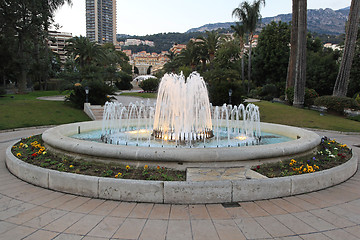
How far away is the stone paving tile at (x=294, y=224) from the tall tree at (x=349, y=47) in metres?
21.9

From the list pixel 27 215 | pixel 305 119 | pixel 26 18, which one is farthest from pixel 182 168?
pixel 26 18

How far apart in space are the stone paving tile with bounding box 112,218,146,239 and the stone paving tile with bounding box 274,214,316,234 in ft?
6.92

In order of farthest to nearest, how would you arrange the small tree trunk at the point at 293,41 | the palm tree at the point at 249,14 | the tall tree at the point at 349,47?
the palm tree at the point at 249,14 < the small tree trunk at the point at 293,41 < the tall tree at the point at 349,47

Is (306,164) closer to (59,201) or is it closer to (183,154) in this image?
(183,154)

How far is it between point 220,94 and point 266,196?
16.9 meters

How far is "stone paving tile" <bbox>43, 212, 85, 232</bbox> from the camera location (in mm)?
3440

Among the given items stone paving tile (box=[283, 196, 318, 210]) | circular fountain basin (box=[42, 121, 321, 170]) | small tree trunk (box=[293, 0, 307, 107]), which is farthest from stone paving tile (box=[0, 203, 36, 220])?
small tree trunk (box=[293, 0, 307, 107])

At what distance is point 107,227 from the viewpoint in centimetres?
347

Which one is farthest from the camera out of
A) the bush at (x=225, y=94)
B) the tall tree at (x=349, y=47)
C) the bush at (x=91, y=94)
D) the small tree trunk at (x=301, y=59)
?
→ the small tree trunk at (x=301, y=59)

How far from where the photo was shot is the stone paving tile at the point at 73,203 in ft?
13.3

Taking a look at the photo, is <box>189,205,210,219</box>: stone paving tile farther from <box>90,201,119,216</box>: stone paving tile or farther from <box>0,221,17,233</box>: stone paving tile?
<box>0,221,17,233</box>: stone paving tile

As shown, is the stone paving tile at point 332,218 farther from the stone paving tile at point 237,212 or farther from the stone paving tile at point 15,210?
the stone paving tile at point 15,210

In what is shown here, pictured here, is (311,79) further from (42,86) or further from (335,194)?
(42,86)

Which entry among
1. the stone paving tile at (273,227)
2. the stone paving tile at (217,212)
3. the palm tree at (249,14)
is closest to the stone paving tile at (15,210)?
the stone paving tile at (217,212)
